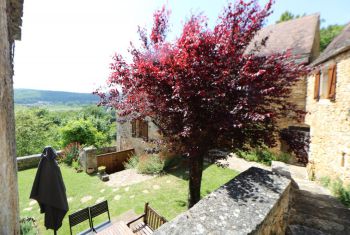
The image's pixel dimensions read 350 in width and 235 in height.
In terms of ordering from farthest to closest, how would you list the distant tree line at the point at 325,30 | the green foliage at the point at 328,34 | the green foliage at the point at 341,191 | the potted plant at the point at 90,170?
the distant tree line at the point at 325,30, the green foliage at the point at 328,34, the potted plant at the point at 90,170, the green foliage at the point at 341,191

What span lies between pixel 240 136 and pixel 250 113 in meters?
0.82

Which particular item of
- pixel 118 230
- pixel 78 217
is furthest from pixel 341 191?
pixel 78 217

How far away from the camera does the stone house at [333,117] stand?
19.8 ft

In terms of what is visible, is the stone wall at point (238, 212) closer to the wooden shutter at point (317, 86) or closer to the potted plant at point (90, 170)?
the wooden shutter at point (317, 86)

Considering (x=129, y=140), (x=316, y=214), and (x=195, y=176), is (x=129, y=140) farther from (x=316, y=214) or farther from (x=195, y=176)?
(x=316, y=214)

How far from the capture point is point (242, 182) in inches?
117

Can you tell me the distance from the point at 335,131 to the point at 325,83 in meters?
2.33

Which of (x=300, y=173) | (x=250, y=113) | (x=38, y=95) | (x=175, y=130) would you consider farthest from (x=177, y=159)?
(x=38, y=95)

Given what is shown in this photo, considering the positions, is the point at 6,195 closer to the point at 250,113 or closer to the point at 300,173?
the point at 250,113

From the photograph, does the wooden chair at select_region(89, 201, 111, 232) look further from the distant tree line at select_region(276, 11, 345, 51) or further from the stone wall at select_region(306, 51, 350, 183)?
the distant tree line at select_region(276, 11, 345, 51)

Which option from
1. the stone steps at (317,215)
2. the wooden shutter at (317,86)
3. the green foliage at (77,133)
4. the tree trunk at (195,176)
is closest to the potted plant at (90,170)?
the green foliage at (77,133)

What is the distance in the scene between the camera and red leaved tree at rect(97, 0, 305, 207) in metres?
3.97

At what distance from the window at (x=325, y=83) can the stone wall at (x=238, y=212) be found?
570 cm

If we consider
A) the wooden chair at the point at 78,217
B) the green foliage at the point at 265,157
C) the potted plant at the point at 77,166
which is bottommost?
the potted plant at the point at 77,166
